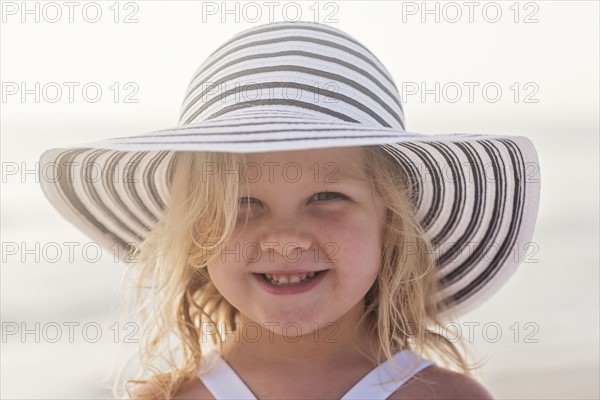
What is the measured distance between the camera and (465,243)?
194cm

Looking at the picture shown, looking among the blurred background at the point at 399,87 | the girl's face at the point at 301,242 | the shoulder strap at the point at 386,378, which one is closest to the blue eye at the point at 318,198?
the girl's face at the point at 301,242

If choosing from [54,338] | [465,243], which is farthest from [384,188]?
[54,338]

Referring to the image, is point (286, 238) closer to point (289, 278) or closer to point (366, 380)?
point (289, 278)

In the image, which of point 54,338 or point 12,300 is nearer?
point 54,338

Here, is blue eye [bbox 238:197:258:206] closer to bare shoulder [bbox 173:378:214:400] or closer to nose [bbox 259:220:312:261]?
nose [bbox 259:220:312:261]

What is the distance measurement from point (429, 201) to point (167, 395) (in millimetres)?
686

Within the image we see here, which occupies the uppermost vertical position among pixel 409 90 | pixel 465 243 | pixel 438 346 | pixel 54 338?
pixel 409 90

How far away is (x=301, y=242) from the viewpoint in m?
1.64

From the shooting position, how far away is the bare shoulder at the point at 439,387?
1795 millimetres

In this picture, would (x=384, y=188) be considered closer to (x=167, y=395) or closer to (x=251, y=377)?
(x=251, y=377)

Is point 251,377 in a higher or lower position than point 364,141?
lower

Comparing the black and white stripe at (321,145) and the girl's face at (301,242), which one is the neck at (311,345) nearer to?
the girl's face at (301,242)

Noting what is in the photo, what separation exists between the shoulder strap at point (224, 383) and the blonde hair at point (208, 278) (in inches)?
2.3

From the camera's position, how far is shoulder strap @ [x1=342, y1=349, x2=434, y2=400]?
178cm
